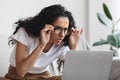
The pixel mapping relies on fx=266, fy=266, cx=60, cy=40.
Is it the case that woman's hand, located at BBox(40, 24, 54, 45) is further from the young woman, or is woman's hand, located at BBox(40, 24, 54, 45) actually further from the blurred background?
the blurred background

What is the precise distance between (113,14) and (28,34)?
1.23 meters

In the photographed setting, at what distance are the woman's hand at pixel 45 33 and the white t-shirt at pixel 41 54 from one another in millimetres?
110

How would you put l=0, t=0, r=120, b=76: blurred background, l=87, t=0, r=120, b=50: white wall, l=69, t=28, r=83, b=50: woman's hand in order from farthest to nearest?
1. l=87, t=0, r=120, b=50: white wall
2. l=0, t=0, r=120, b=76: blurred background
3. l=69, t=28, r=83, b=50: woman's hand

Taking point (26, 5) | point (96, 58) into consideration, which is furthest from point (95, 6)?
point (96, 58)

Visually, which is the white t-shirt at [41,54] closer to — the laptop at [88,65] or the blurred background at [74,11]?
the laptop at [88,65]

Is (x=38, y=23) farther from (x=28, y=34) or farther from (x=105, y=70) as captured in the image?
(x=105, y=70)

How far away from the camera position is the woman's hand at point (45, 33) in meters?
1.17

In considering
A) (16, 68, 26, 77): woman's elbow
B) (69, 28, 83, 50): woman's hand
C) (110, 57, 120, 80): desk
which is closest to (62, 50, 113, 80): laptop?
(110, 57, 120, 80): desk

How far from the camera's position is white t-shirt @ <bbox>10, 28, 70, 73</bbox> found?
125 cm

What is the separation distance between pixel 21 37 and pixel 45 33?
127mm

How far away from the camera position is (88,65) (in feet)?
2.83

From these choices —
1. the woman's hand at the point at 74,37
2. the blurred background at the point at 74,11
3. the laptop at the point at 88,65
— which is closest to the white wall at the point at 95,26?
the blurred background at the point at 74,11

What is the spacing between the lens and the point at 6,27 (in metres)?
1.99

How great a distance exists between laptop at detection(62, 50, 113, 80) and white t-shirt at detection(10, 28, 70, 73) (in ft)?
1.37
